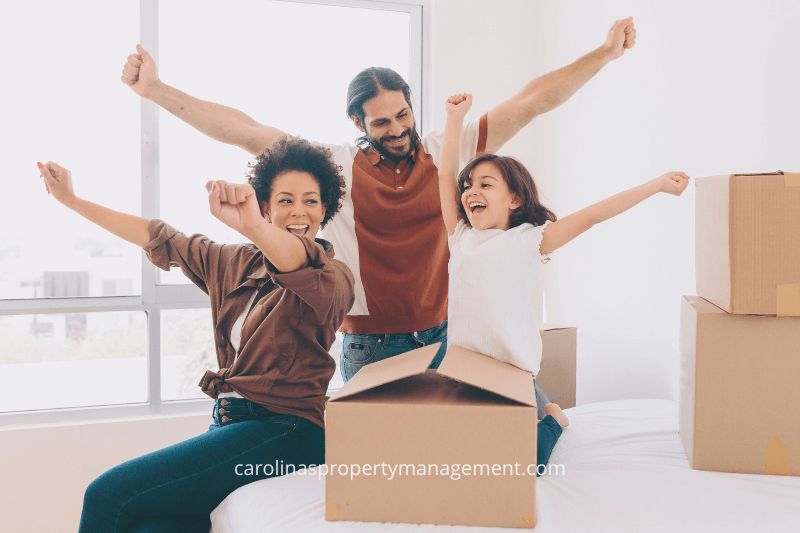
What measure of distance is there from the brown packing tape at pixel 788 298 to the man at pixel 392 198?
0.74m

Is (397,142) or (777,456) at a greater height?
(397,142)

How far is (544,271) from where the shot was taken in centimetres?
294

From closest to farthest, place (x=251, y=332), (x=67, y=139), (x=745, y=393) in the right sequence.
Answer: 1. (x=745, y=393)
2. (x=251, y=332)
3. (x=67, y=139)

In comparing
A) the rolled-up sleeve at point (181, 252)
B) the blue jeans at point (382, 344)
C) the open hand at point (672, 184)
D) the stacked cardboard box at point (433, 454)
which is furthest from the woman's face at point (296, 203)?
the open hand at point (672, 184)

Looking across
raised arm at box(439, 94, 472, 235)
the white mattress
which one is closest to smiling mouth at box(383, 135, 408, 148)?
raised arm at box(439, 94, 472, 235)

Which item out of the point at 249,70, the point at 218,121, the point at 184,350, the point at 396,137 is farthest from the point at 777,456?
the point at 249,70

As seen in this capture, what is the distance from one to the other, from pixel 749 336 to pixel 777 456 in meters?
0.23

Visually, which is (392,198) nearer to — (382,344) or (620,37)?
(382,344)

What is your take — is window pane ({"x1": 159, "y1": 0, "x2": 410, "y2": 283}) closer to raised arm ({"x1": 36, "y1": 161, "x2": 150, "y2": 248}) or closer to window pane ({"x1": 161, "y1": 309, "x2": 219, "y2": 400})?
window pane ({"x1": 161, "y1": 309, "x2": 219, "y2": 400})

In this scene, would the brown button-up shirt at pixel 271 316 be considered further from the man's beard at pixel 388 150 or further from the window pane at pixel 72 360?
the window pane at pixel 72 360

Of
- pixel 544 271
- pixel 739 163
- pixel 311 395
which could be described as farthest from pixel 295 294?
pixel 544 271

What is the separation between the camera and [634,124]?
89.1 inches

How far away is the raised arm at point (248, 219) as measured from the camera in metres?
1.10

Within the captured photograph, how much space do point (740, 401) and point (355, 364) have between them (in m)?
0.89
